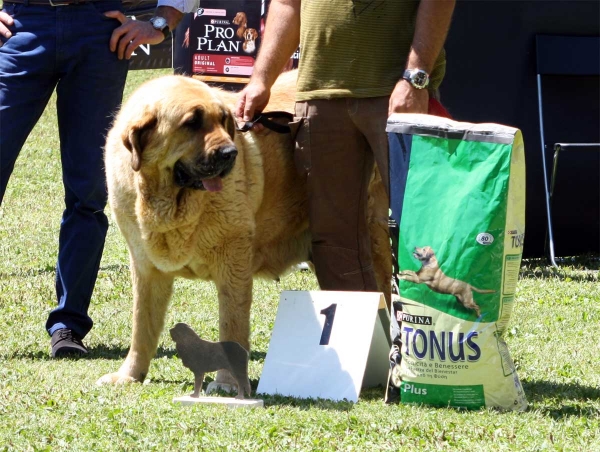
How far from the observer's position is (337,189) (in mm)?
4422

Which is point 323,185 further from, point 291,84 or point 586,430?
point 586,430

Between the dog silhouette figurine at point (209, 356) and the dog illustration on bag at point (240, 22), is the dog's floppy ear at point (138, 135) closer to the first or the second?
the dog silhouette figurine at point (209, 356)

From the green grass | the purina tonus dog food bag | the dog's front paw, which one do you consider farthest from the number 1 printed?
the dog's front paw

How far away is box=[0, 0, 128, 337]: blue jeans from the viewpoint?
4688 mm

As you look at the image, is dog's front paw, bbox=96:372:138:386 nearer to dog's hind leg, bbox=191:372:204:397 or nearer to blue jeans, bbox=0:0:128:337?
dog's hind leg, bbox=191:372:204:397

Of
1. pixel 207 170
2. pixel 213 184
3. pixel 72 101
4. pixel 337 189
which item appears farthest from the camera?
pixel 72 101

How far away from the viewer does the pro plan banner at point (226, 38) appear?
7.81 metres

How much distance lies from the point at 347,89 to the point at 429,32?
18.6 inches

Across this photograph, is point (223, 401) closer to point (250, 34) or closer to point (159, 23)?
point (159, 23)

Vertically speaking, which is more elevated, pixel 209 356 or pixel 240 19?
pixel 240 19

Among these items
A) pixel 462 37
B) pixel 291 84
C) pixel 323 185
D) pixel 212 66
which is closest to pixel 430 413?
pixel 323 185

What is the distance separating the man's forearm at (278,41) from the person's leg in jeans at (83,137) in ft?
2.55

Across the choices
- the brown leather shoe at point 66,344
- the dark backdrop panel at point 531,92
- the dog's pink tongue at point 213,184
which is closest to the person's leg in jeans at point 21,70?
the brown leather shoe at point 66,344

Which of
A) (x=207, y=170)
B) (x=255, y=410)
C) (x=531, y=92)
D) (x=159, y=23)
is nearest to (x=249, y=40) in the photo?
(x=531, y=92)
